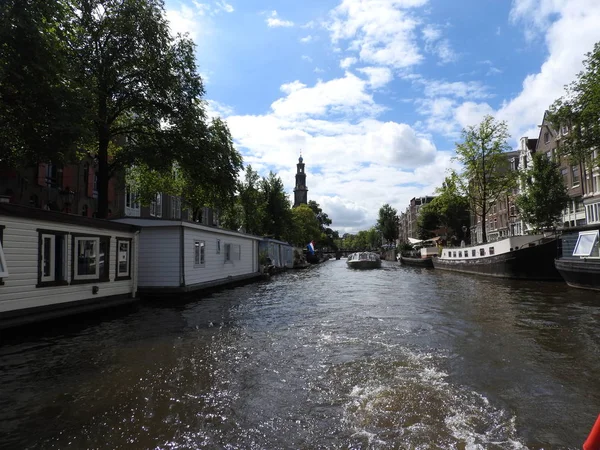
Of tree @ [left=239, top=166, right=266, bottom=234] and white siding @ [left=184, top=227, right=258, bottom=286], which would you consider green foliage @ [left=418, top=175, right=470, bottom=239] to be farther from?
white siding @ [left=184, top=227, right=258, bottom=286]

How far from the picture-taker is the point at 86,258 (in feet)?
43.1

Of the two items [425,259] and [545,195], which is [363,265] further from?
[545,195]

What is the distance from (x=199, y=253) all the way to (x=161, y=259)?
2360 mm

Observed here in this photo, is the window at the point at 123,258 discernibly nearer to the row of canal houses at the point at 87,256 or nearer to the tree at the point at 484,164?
the row of canal houses at the point at 87,256

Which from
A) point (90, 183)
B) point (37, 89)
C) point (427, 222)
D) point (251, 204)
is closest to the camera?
point (37, 89)

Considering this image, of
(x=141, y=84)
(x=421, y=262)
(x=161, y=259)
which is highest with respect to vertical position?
(x=141, y=84)

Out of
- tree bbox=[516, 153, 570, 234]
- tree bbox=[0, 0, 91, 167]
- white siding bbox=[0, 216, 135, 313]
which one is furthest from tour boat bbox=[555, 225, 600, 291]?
tree bbox=[0, 0, 91, 167]

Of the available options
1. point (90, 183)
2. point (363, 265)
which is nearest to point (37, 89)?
point (90, 183)

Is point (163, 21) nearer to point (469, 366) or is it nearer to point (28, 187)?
point (28, 187)

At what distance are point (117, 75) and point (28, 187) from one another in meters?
11.8

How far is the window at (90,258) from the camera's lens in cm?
1259

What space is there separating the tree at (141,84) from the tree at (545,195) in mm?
29940

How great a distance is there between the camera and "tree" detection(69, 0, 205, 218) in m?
17.9

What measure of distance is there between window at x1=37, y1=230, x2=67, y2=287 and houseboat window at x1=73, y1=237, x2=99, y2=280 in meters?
0.40
